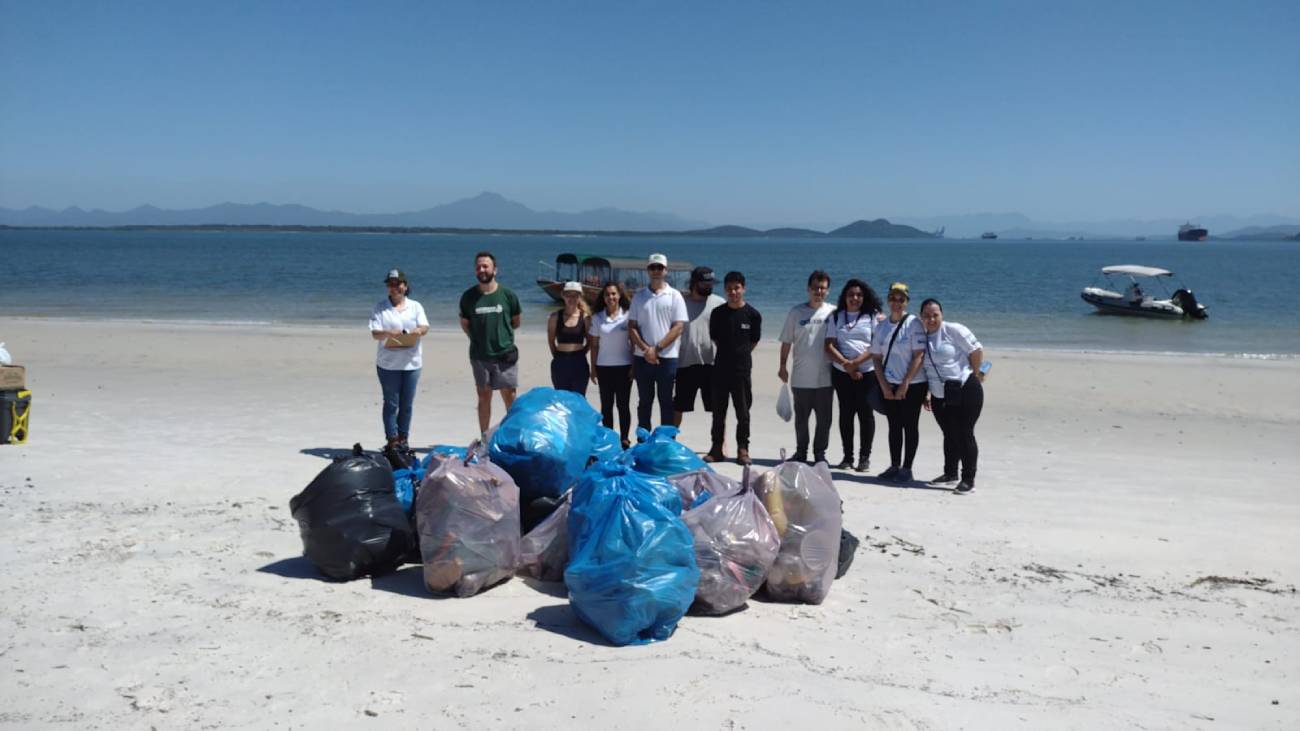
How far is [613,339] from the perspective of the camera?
7371 mm

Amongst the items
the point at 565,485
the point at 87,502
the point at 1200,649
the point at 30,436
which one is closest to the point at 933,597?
the point at 1200,649

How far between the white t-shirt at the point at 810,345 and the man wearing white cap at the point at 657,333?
0.85 metres

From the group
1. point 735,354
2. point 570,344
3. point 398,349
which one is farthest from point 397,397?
point 735,354

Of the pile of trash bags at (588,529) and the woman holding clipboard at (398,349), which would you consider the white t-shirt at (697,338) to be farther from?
the pile of trash bags at (588,529)

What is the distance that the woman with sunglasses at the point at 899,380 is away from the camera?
7.11 m

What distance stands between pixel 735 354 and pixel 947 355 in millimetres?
1498

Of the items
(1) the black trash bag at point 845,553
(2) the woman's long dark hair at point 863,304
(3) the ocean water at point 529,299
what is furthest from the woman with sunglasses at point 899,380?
(3) the ocean water at point 529,299

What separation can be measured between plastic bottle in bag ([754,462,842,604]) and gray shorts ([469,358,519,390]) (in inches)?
132

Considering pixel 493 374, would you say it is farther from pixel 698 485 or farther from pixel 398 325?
pixel 698 485

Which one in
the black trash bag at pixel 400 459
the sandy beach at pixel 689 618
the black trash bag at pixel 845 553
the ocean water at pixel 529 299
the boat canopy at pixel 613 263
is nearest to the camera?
the sandy beach at pixel 689 618

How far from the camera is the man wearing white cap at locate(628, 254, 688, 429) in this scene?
7.13 meters

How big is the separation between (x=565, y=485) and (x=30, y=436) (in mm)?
5240

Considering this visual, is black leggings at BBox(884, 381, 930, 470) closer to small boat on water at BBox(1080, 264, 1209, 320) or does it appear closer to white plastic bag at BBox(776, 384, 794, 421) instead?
white plastic bag at BBox(776, 384, 794, 421)

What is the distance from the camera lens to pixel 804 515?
4547 millimetres
